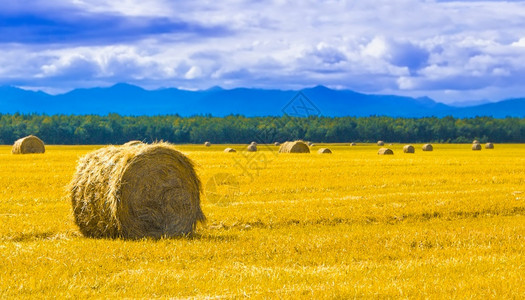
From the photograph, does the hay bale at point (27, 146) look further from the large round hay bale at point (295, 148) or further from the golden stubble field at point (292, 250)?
the golden stubble field at point (292, 250)

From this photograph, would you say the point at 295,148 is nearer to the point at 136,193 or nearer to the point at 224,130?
the point at 136,193

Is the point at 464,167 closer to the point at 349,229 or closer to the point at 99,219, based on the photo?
the point at 349,229

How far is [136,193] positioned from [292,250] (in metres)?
4.21

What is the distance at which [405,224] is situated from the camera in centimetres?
1659

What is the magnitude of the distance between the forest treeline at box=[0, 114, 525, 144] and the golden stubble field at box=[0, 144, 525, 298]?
111281mm

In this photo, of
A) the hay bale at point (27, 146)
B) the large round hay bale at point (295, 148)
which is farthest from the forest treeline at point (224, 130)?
the hay bale at point (27, 146)

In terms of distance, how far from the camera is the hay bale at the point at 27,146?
50594 millimetres

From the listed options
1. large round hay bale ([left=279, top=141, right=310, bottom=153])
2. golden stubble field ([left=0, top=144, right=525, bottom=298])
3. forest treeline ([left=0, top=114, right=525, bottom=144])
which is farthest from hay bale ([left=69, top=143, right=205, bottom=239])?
forest treeline ([left=0, top=114, right=525, bottom=144])

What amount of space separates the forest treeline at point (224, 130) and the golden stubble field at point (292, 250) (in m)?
111

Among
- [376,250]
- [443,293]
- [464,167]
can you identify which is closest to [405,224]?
[376,250]

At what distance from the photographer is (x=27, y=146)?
168ft

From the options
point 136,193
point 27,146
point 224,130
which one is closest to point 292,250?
point 136,193

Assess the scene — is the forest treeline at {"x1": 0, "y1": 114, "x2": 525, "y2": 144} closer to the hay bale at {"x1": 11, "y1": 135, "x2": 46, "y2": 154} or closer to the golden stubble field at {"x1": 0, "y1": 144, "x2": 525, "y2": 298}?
the hay bale at {"x1": 11, "y1": 135, "x2": 46, "y2": 154}

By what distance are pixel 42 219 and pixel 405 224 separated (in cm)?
973
